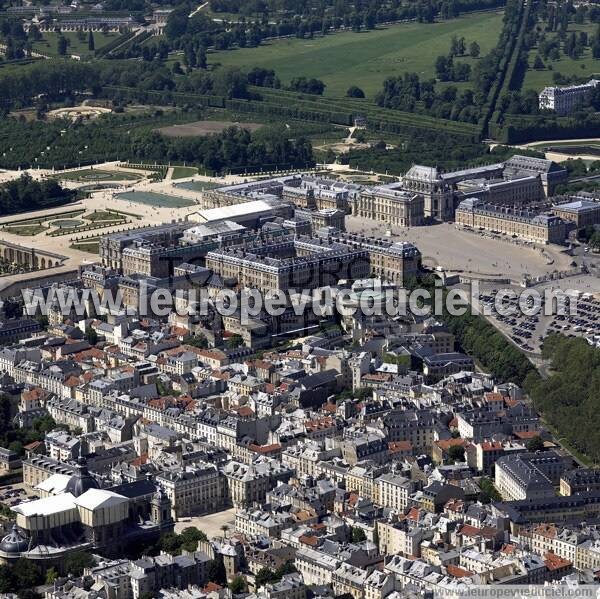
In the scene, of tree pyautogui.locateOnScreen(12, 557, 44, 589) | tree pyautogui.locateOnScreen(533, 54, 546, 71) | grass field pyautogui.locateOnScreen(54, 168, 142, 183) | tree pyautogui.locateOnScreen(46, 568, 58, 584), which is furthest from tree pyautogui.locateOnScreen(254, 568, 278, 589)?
tree pyautogui.locateOnScreen(533, 54, 546, 71)

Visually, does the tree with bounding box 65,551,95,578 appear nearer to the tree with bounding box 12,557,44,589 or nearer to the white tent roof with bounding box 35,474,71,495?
the tree with bounding box 12,557,44,589

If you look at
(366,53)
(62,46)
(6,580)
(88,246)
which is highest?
(6,580)

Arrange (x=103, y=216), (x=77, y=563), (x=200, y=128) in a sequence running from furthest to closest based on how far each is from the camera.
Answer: (x=200, y=128)
(x=103, y=216)
(x=77, y=563)

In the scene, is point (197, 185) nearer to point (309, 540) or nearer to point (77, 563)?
point (309, 540)

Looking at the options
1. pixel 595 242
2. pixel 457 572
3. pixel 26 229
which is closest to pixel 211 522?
pixel 457 572

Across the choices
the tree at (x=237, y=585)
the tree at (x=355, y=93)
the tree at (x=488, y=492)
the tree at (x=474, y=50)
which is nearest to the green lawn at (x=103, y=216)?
the tree at (x=355, y=93)

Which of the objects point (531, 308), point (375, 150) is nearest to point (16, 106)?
point (375, 150)
